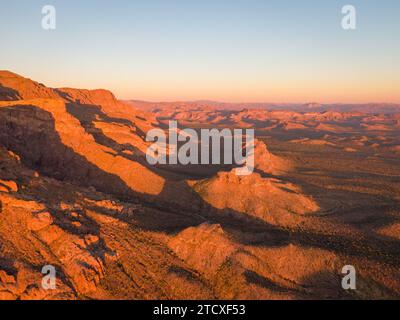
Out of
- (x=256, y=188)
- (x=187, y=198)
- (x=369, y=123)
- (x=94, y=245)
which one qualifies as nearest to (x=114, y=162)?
(x=187, y=198)

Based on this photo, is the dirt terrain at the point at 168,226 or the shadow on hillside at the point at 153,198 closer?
the dirt terrain at the point at 168,226

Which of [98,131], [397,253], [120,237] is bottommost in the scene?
[397,253]

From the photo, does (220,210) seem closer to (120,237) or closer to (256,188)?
(256,188)

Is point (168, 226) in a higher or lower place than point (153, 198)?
lower

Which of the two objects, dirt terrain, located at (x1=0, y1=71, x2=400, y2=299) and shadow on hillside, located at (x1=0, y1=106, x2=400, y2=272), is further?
shadow on hillside, located at (x1=0, y1=106, x2=400, y2=272)

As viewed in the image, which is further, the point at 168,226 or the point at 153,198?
the point at 153,198

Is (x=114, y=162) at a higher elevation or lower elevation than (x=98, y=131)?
lower

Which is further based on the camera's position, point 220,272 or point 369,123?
point 369,123

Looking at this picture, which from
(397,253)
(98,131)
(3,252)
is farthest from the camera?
(98,131)
